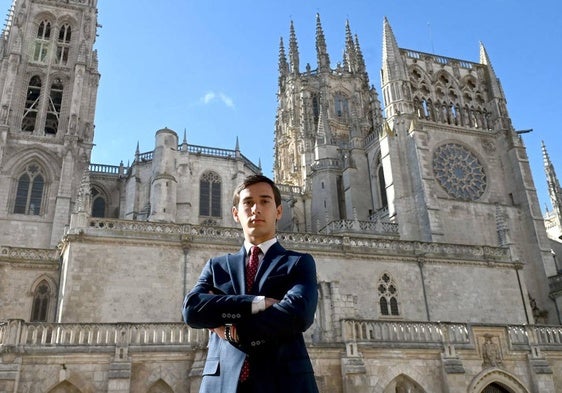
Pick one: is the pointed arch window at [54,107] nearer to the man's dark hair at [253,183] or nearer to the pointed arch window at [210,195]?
the pointed arch window at [210,195]

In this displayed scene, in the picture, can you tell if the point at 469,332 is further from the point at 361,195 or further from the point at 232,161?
the point at 232,161

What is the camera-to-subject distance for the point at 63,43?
128ft

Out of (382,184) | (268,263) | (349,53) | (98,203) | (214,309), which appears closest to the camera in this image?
(214,309)

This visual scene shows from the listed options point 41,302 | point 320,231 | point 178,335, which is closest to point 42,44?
point 41,302

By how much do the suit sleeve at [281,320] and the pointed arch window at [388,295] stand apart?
2117 cm

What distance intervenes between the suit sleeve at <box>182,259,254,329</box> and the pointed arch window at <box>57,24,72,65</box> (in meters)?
39.8

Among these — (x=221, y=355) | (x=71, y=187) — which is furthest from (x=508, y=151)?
(x=221, y=355)

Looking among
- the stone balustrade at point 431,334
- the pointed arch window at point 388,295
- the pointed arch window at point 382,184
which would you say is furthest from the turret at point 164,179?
the stone balustrade at point 431,334

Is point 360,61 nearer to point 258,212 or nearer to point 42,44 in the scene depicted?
point 42,44

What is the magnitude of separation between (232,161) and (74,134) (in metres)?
10.6

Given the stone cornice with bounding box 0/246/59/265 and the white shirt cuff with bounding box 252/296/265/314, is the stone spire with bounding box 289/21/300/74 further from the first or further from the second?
the white shirt cuff with bounding box 252/296/265/314

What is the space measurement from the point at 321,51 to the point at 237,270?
53410 millimetres

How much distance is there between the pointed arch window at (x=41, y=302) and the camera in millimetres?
22892

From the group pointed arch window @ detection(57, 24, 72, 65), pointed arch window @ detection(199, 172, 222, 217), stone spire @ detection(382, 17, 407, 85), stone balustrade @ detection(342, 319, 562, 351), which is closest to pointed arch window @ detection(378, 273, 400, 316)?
stone balustrade @ detection(342, 319, 562, 351)
